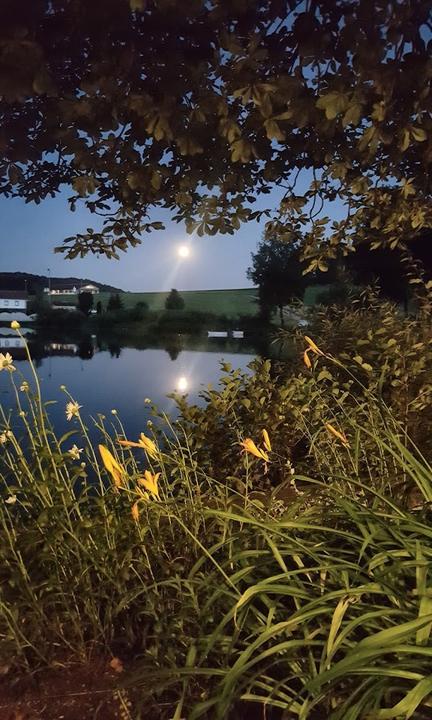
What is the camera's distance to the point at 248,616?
213cm

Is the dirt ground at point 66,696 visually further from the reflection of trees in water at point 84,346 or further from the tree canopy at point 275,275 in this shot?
the tree canopy at point 275,275

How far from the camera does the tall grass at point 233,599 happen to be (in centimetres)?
174

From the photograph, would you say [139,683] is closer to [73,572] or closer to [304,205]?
[73,572]

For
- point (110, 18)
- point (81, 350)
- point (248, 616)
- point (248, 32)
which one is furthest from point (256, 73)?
point (81, 350)

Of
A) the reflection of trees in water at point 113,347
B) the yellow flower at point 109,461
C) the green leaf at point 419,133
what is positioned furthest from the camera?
the reflection of trees in water at point 113,347

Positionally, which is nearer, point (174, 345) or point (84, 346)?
point (174, 345)

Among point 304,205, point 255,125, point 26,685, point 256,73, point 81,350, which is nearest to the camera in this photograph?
point 26,685

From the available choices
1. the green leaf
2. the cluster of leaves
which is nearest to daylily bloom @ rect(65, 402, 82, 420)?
the cluster of leaves

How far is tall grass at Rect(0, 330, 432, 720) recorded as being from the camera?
1738mm

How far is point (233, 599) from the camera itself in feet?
6.89

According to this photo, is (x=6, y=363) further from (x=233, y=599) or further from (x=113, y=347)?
(x=113, y=347)

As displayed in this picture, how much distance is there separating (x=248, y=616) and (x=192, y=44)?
2.57 m

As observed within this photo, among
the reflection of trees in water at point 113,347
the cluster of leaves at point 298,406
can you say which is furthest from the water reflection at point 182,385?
the reflection of trees in water at point 113,347

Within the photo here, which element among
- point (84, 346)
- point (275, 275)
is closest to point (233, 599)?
point (84, 346)
